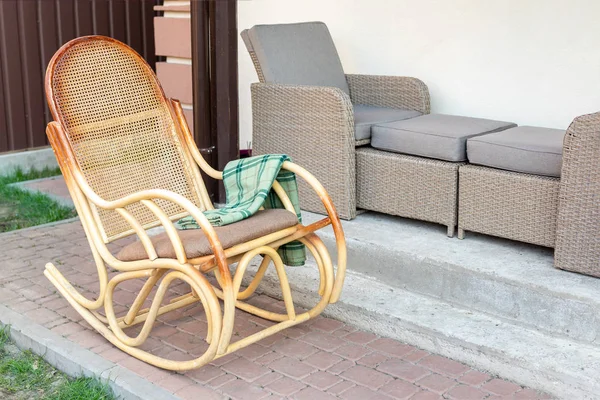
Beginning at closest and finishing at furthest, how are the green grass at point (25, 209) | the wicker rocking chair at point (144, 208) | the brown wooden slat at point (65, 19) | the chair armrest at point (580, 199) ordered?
1. the wicker rocking chair at point (144, 208)
2. the chair armrest at point (580, 199)
3. the green grass at point (25, 209)
4. the brown wooden slat at point (65, 19)

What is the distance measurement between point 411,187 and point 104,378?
5.54 feet

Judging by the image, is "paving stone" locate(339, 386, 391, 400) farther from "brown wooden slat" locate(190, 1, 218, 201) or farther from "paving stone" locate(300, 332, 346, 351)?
"brown wooden slat" locate(190, 1, 218, 201)

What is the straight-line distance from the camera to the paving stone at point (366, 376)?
8.82 ft

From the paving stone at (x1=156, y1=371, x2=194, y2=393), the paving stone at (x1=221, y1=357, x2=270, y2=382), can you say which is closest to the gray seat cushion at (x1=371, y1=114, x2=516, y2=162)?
the paving stone at (x1=221, y1=357, x2=270, y2=382)

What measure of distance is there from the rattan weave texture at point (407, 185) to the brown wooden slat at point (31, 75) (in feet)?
10.4

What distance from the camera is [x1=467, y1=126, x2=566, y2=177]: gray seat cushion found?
315 cm

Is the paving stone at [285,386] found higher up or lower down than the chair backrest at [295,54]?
lower down

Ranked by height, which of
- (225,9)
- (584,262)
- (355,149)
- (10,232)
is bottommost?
(10,232)

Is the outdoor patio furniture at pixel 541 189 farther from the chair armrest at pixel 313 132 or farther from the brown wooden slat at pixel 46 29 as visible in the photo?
the brown wooden slat at pixel 46 29

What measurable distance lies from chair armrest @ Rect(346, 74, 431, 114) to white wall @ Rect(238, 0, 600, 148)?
224 millimetres

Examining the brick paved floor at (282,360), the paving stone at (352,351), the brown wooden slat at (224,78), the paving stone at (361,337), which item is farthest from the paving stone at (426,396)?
the brown wooden slat at (224,78)

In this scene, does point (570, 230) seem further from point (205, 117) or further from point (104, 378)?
point (205, 117)

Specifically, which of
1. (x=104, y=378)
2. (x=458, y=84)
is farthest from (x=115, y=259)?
(x=458, y=84)

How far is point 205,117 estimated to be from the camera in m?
4.31
